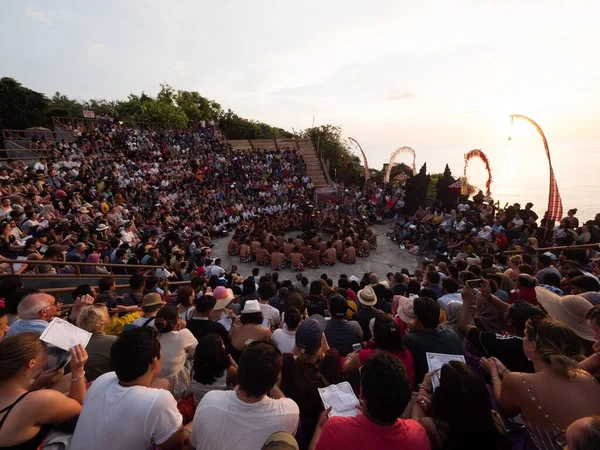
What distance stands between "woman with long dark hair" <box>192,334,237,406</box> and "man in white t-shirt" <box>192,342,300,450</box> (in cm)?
60

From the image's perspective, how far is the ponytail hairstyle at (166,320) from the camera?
3.07 meters

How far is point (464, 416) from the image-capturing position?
5.90 feet

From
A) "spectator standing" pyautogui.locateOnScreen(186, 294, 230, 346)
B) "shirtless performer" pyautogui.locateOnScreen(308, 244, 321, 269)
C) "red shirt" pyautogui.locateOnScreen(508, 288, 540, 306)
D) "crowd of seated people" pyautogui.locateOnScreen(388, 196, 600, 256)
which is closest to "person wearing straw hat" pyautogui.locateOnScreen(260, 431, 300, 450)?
"spectator standing" pyautogui.locateOnScreen(186, 294, 230, 346)

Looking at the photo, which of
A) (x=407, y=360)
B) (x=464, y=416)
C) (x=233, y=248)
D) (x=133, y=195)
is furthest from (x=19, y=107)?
(x=464, y=416)

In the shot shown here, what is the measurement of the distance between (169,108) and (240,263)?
3272 cm

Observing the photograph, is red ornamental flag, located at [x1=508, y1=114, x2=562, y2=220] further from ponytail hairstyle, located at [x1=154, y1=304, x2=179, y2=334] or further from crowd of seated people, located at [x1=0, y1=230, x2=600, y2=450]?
ponytail hairstyle, located at [x1=154, y1=304, x2=179, y2=334]

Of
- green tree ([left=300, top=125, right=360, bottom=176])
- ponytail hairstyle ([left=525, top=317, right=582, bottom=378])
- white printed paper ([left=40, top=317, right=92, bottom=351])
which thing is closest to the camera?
ponytail hairstyle ([left=525, top=317, right=582, bottom=378])

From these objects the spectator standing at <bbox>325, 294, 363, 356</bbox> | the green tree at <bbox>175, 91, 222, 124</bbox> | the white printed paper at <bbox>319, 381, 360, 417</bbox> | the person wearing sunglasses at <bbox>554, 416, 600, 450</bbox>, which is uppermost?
the green tree at <bbox>175, 91, 222, 124</bbox>

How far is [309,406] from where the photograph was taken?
2.54 m

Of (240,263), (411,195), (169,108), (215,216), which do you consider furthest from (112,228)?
(169,108)

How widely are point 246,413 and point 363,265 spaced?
1149 centimetres

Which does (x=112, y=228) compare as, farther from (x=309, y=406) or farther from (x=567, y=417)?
(x=567, y=417)

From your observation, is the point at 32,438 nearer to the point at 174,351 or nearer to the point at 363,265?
the point at 174,351

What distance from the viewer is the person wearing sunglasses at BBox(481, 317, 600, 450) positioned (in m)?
1.95
